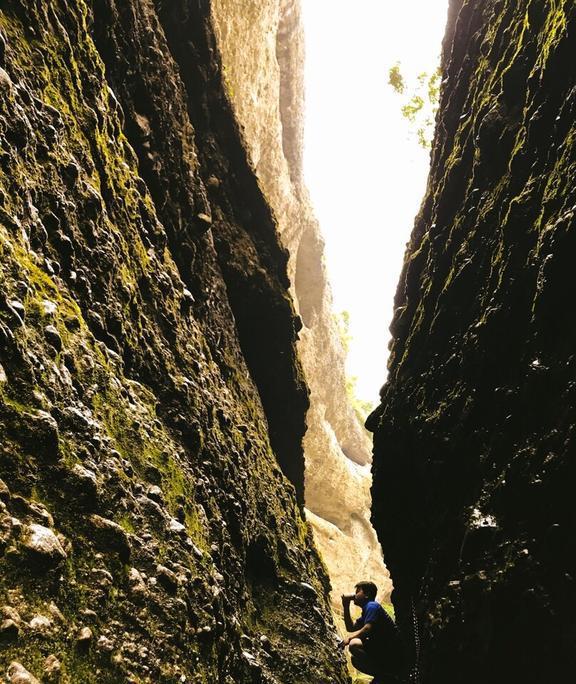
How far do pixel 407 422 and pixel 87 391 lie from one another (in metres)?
5.90

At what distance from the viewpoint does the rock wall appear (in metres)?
4.54

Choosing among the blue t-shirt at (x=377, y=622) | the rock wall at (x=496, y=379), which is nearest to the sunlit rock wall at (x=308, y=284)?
the rock wall at (x=496, y=379)

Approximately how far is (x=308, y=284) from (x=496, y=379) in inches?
1130

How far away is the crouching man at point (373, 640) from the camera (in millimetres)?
7203

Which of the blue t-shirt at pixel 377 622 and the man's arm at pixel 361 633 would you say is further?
the blue t-shirt at pixel 377 622

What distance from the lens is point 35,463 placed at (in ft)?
9.16

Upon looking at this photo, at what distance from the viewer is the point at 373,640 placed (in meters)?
7.27

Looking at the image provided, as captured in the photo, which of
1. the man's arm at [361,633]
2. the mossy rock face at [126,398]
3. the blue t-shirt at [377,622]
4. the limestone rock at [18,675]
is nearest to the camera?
the limestone rock at [18,675]

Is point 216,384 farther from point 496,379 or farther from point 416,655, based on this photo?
point 416,655

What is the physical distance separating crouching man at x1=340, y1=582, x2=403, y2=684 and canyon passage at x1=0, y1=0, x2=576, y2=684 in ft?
1.36

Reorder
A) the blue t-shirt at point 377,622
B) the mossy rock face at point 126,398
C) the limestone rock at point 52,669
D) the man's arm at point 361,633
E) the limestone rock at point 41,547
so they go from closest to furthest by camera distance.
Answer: the limestone rock at point 52,669
the limestone rock at point 41,547
the mossy rock face at point 126,398
the man's arm at point 361,633
the blue t-shirt at point 377,622

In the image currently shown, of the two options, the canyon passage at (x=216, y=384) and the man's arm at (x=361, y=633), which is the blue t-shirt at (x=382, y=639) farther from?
the canyon passage at (x=216, y=384)

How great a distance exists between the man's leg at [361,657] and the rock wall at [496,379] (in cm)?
111

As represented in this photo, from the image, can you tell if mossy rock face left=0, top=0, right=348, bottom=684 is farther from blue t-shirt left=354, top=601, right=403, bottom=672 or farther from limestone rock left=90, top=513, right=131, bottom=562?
blue t-shirt left=354, top=601, right=403, bottom=672
